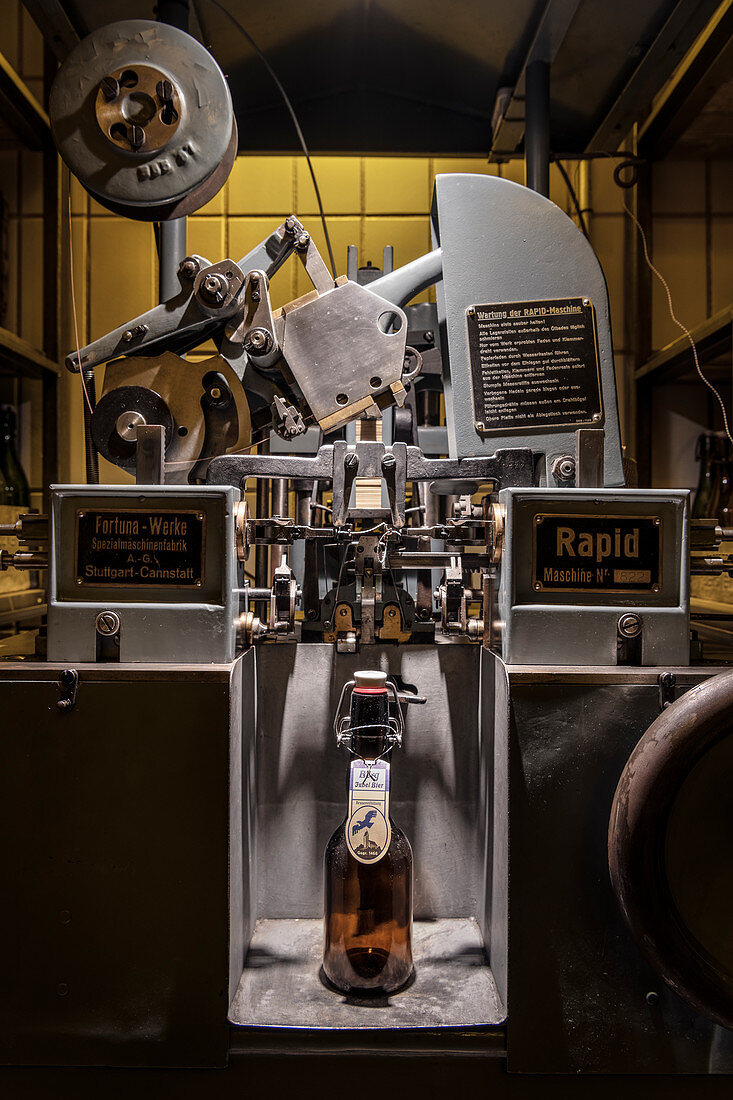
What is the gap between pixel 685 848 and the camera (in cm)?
91

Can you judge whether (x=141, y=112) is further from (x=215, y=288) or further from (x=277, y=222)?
(x=277, y=222)

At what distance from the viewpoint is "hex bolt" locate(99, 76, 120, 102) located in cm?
114

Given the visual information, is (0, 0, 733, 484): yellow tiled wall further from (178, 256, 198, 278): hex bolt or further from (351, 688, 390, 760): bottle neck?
(351, 688, 390, 760): bottle neck

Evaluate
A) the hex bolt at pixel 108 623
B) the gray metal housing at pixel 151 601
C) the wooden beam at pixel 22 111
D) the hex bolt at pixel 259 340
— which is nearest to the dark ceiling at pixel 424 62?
the wooden beam at pixel 22 111

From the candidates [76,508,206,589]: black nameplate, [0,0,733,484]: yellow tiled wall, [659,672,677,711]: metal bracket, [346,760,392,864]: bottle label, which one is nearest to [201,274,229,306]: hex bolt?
[76,508,206,589]: black nameplate

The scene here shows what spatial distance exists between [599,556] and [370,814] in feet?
1.57

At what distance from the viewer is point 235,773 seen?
1052mm

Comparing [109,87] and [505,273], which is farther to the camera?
[505,273]

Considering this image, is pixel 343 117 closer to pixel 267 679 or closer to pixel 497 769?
pixel 267 679

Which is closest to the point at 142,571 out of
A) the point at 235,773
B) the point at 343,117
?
the point at 235,773

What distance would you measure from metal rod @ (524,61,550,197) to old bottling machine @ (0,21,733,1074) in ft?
2.97


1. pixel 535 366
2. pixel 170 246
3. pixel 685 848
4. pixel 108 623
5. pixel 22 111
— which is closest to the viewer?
pixel 685 848

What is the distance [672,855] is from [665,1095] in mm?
359

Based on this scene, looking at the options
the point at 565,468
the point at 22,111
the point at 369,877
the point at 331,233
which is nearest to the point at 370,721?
the point at 369,877
